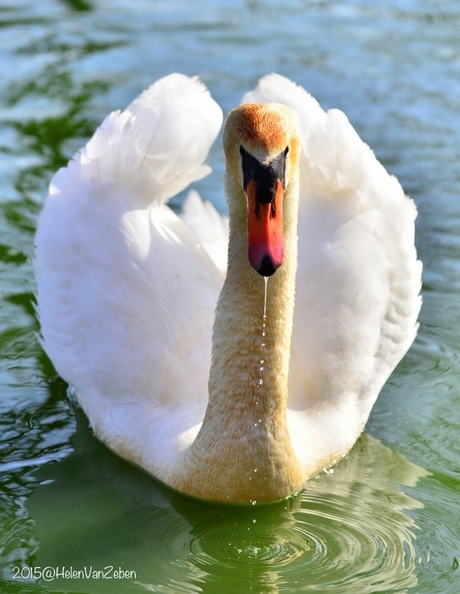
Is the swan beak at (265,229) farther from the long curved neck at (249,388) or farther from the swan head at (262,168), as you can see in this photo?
the long curved neck at (249,388)

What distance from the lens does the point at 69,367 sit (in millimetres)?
6816

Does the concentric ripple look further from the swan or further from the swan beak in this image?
the swan beak

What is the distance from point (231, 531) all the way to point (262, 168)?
1.79 meters

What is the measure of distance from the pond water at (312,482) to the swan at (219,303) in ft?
0.76

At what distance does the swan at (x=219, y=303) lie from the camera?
584 cm

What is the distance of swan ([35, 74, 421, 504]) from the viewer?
584 cm

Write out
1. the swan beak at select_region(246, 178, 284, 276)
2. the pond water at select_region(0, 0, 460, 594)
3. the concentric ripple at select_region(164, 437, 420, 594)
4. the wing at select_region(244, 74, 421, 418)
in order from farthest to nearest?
the wing at select_region(244, 74, 421, 418), the pond water at select_region(0, 0, 460, 594), the concentric ripple at select_region(164, 437, 420, 594), the swan beak at select_region(246, 178, 284, 276)

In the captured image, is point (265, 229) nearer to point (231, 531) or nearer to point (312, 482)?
point (231, 531)

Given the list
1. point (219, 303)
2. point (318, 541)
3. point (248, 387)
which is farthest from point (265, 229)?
point (318, 541)

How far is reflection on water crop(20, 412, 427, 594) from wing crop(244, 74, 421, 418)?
1.63 ft

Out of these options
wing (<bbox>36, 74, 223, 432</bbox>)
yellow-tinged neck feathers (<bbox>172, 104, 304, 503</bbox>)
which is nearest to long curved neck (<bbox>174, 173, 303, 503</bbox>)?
yellow-tinged neck feathers (<bbox>172, 104, 304, 503</bbox>)

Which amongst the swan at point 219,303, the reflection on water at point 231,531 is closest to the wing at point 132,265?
the swan at point 219,303

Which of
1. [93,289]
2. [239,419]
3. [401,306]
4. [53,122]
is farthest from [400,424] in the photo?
[53,122]

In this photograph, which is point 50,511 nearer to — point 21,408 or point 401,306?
point 21,408
